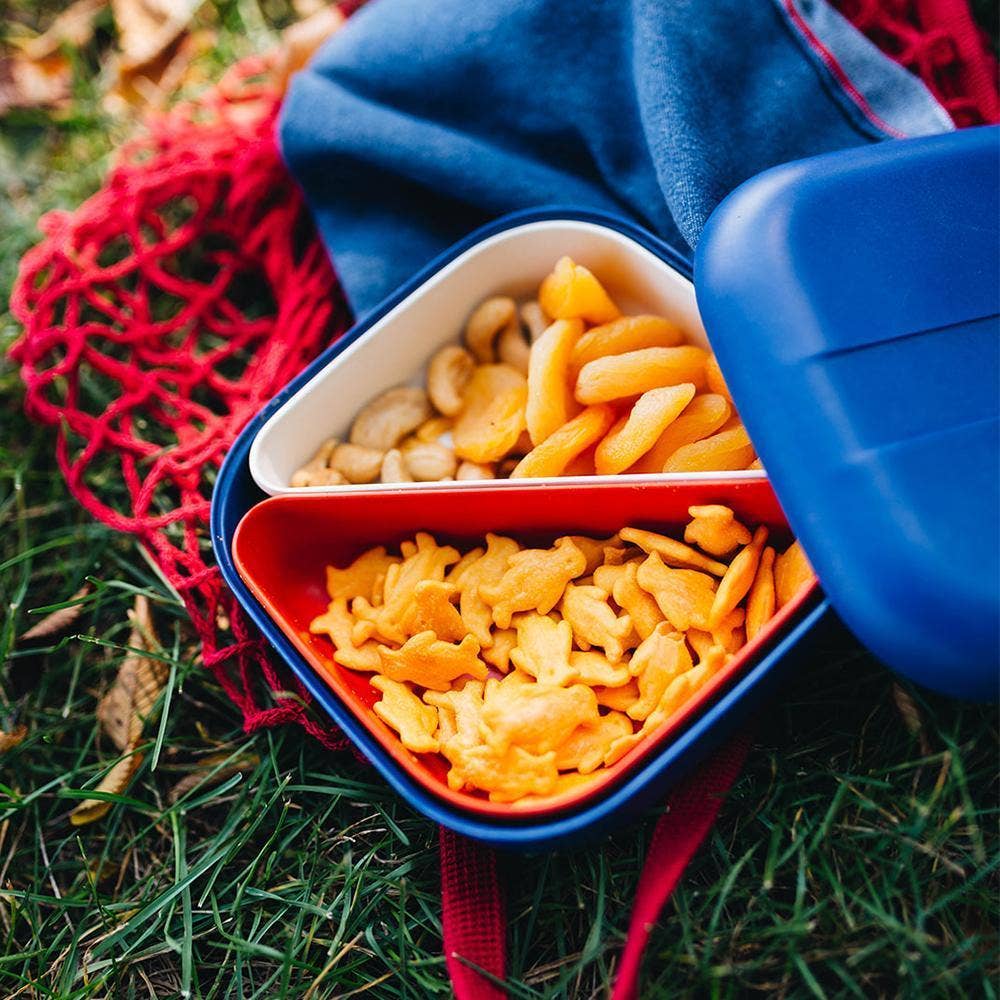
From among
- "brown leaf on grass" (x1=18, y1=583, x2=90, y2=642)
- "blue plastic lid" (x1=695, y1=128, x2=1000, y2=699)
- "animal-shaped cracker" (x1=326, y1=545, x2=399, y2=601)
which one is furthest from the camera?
"brown leaf on grass" (x1=18, y1=583, x2=90, y2=642)

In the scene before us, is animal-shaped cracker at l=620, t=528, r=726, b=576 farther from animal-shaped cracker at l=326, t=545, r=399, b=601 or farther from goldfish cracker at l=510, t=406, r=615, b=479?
animal-shaped cracker at l=326, t=545, r=399, b=601

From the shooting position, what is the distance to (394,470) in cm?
84

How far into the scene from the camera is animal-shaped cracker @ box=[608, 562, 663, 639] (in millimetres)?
731

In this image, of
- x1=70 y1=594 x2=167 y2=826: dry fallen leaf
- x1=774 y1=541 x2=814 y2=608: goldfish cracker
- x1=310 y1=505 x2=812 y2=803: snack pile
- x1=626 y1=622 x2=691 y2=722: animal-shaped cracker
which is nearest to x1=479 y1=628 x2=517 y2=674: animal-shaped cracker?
x1=310 y1=505 x2=812 y2=803: snack pile

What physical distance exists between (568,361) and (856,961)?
0.51 meters

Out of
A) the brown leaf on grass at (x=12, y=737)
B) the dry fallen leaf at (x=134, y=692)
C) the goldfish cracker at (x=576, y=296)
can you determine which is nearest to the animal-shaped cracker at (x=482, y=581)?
the goldfish cracker at (x=576, y=296)

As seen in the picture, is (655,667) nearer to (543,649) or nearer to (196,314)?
(543,649)

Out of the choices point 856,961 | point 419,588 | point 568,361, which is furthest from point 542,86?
point 856,961

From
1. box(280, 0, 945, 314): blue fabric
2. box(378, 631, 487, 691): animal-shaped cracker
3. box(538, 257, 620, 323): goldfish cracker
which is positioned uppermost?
box(280, 0, 945, 314): blue fabric

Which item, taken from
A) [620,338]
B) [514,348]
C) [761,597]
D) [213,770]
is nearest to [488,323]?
[514,348]

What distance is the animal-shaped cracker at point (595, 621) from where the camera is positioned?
720 mm

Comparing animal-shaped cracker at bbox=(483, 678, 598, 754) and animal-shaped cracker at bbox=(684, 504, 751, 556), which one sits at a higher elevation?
animal-shaped cracker at bbox=(684, 504, 751, 556)

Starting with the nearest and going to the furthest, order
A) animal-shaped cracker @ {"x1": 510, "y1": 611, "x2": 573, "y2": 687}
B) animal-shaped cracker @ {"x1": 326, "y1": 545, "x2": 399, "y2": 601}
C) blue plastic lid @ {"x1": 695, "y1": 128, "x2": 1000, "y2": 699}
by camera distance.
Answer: blue plastic lid @ {"x1": 695, "y1": 128, "x2": 1000, "y2": 699}
animal-shaped cracker @ {"x1": 510, "y1": 611, "x2": 573, "y2": 687}
animal-shaped cracker @ {"x1": 326, "y1": 545, "x2": 399, "y2": 601}

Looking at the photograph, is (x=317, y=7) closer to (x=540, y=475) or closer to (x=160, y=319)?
(x=160, y=319)
